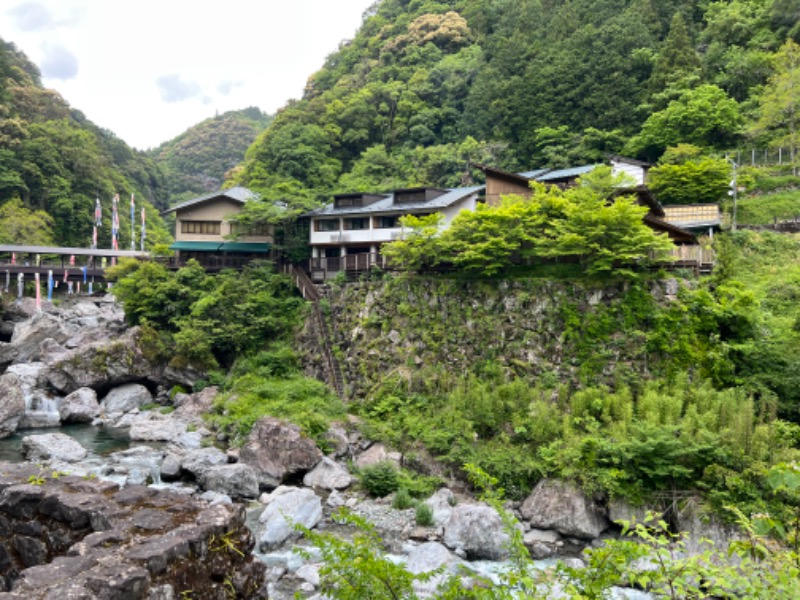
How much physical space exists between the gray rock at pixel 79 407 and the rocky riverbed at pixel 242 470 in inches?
2.5

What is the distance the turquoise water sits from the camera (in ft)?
68.9

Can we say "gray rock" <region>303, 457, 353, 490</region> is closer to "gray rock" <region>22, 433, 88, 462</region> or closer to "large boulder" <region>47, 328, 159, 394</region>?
"gray rock" <region>22, 433, 88, 462</region>

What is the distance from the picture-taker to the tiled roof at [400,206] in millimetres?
30938

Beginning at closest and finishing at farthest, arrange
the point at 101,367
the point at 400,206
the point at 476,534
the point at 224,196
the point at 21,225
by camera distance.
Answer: the point at 476,534, the point at 101,367, the point at 400,206, the point at 224,196, the point at 21,225

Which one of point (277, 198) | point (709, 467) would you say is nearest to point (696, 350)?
point (709, 467)

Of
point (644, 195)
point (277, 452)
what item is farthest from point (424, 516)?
point (644, 195)

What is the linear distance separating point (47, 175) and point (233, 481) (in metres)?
49.4

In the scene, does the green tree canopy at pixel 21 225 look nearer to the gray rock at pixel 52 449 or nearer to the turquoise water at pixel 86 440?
the turquoise water at pixel 86 440

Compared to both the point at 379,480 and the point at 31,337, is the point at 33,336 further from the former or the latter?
the point at 379,480

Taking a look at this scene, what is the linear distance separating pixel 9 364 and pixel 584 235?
3335 cm

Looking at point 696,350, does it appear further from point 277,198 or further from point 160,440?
point 277,198

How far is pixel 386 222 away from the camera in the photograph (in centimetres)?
3262

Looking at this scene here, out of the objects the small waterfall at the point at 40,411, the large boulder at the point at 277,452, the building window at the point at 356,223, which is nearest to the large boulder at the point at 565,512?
the large boulder at the point at 277,452

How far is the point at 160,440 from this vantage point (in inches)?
904
